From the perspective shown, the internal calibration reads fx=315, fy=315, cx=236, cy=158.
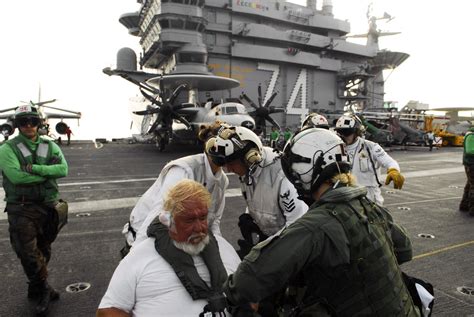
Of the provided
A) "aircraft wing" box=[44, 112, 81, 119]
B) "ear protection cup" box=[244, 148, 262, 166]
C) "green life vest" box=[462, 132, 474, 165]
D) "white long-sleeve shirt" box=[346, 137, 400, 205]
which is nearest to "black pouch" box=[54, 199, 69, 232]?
"ear protection cup" box=[244, 148, 262, 166]

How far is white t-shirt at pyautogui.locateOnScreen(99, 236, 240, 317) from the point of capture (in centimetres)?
185

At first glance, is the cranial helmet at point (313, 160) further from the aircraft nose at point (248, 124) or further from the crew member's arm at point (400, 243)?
the aircraft nose at point (248, 124)

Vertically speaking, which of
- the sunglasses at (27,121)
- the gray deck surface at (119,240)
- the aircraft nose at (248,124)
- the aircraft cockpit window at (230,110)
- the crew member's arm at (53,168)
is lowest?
the gray deck surface at (119,240)

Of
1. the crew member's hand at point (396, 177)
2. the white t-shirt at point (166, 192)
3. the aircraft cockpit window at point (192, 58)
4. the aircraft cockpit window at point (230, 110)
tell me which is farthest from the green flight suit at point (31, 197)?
the aircraft cockpit window at point (192, 58)

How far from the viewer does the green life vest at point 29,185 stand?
3960 millimetres

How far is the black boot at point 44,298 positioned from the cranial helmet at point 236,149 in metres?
2.90

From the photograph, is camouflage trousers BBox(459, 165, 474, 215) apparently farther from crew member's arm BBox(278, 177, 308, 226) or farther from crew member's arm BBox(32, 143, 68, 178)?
crew member's arm BBox(32, 143, 68, 178)

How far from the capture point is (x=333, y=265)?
1498 millimetres

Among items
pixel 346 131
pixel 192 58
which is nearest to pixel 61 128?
pixel 192 58

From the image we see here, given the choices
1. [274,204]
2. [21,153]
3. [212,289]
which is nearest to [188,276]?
[212,289]

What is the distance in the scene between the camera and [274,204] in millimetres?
3012

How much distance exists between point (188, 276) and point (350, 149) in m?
4.13

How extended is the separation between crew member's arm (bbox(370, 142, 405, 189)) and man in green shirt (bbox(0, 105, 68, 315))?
460 centimetres

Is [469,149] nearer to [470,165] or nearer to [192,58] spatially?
[470,165]
